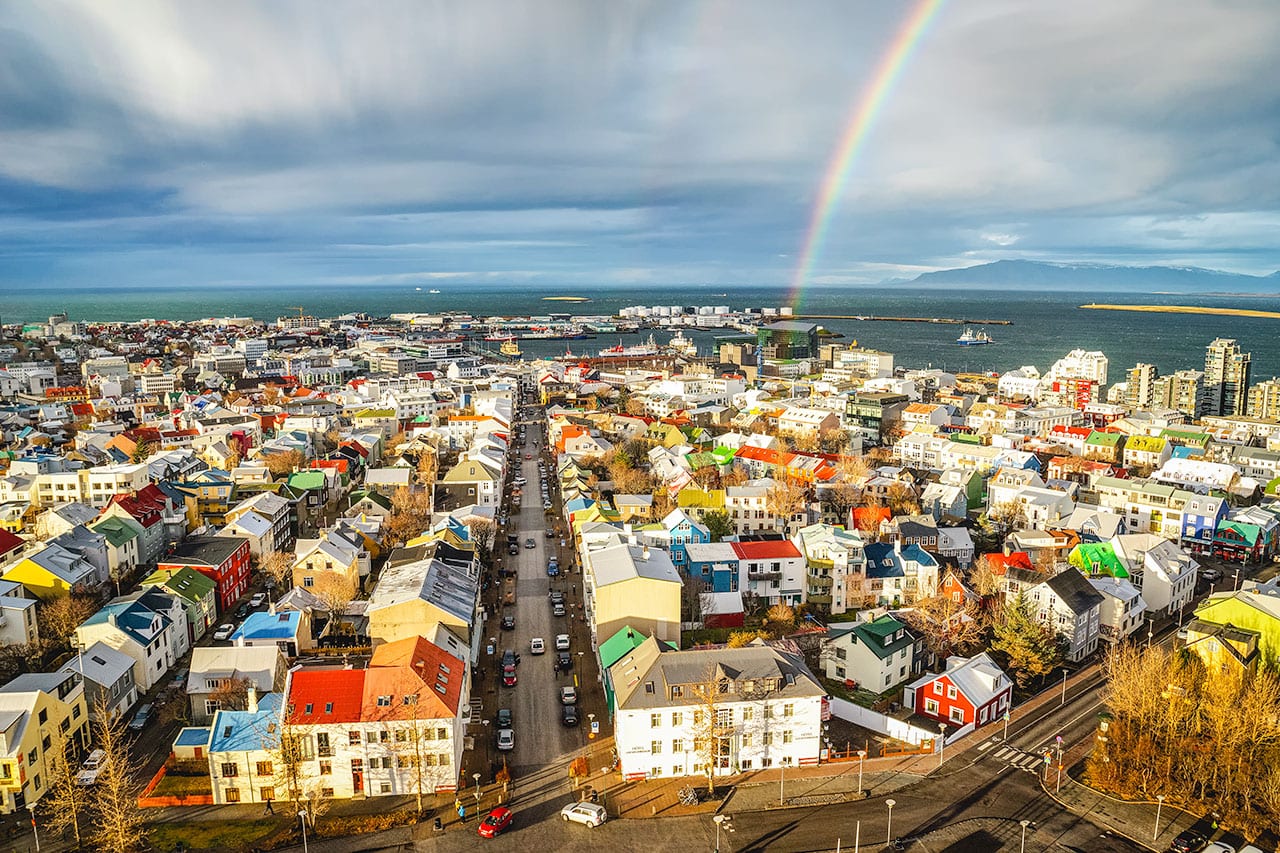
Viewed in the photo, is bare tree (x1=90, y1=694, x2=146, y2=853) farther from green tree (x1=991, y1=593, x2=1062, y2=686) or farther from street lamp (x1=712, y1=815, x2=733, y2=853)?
green tree (x1=991, y1=593, x2=1062, y2=686)

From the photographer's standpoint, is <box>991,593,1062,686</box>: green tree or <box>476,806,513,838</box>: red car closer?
<box>476,806,513,838</box>: red car

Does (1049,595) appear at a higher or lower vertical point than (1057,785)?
higher

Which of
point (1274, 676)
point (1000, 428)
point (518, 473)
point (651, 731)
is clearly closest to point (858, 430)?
point (1000, 428)

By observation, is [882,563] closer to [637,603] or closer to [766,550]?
[766,550]

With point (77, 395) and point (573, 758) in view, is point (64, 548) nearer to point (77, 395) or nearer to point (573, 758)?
point (573, 758)

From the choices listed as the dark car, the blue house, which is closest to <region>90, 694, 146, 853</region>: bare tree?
the blue house

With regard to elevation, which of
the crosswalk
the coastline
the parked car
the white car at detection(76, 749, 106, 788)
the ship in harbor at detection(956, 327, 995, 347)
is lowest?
the crosswalk
